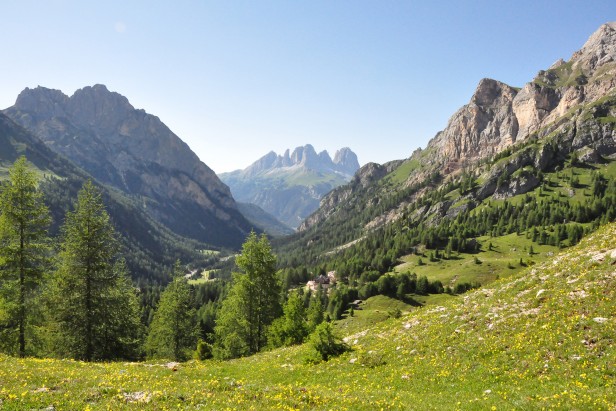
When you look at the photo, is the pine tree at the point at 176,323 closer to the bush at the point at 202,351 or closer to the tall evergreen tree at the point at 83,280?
the tall evergreen tree at the point at 83,280

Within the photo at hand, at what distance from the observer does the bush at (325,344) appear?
2744cm

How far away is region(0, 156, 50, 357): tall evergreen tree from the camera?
33219mm

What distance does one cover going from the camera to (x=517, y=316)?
79.0 ft

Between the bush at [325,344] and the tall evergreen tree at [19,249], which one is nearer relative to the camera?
the bush at [325,344]

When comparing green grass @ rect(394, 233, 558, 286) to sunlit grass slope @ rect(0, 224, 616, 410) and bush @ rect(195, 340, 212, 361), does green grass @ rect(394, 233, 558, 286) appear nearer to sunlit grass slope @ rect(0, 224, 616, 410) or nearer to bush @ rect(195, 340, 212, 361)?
sunlit grass slope @ rect(0, 224, 616, 410)

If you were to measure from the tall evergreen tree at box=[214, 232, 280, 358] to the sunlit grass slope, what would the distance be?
16.1 meters

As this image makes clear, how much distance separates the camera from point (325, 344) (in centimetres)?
2756

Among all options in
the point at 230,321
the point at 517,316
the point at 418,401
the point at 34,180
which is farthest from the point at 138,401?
the point at 230,321

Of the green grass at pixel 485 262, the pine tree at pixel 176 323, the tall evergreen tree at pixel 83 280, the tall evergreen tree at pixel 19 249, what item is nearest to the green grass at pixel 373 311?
the green grass at pixel 485 262

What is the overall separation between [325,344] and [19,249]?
29238 mm

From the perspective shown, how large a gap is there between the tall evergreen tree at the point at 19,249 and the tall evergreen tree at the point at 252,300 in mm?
20566

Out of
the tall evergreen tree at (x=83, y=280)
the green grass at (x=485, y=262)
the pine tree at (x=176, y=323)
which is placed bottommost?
the green grass at (x=485, y=262)

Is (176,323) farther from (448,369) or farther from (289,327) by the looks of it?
(448,369)

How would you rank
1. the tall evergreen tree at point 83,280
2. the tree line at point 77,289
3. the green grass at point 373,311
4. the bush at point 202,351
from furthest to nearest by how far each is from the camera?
the green grass at point 373,311 < the bush at point 202,351 < the tall evergreen tree at point 83,280 < the tree line at point 77,289
